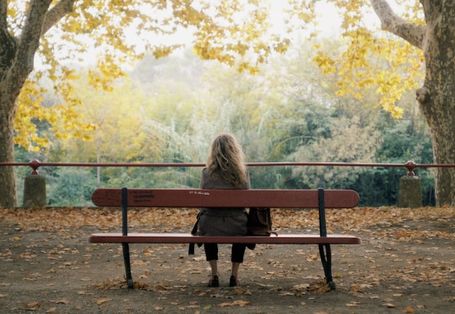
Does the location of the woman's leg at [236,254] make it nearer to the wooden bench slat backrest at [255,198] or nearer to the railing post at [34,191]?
the wooden bench slat backrest at [255,198]

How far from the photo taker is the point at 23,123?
24859 millimetres

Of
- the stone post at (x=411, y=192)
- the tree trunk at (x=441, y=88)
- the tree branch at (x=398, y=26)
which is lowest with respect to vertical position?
the stone post at (x=411, y=192)

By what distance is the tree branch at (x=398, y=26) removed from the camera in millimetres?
17938

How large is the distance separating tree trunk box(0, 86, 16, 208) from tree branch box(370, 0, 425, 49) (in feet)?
31.4

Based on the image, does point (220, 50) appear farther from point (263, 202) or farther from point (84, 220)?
point (263, 202)

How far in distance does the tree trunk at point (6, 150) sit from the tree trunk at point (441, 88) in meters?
9.92

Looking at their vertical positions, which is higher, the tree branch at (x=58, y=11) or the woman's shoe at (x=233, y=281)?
the tree branch at (x=58, y=11)

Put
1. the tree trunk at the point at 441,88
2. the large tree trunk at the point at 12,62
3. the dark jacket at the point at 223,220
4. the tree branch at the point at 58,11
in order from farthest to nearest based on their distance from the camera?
the tree branch at the point at 58,11 < the large tree trunk at the point at 12,62 < the tree trunk at the point at 441,88 < the dark jacket at the point at 223,220

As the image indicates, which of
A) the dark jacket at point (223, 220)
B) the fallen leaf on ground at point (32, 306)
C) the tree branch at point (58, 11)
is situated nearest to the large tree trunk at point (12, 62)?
the tree branch at point (58, 11)

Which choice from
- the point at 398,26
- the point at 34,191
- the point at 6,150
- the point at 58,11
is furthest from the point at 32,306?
the point at 398,26

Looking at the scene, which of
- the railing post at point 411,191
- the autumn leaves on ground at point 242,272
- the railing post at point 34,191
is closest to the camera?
the autumn leaves on ground at point 242,272

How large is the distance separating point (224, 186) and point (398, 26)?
1267 cm

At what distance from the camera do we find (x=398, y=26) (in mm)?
18406

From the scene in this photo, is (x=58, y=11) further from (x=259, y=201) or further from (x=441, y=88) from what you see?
(x=259, y=201)
